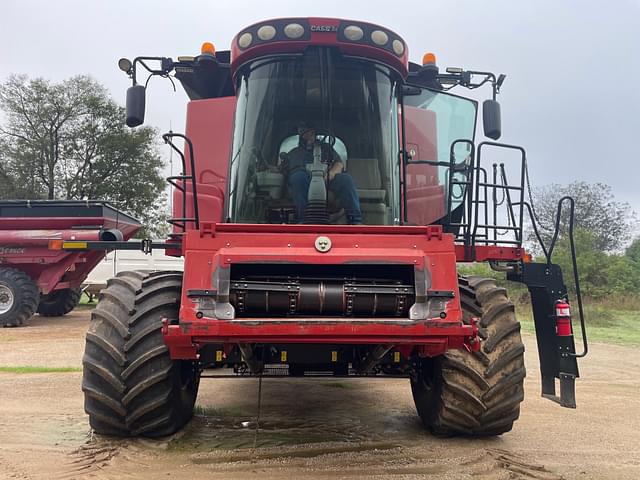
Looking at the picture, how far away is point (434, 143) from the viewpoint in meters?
5.54

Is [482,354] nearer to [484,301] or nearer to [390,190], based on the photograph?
[484,301]

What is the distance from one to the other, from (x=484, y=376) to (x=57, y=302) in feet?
43.4

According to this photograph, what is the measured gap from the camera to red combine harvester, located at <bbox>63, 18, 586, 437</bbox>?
11.3 ft

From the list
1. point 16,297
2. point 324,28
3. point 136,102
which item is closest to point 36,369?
point 136,102

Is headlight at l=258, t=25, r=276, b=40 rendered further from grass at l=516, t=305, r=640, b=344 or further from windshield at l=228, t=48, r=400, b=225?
grass at l=516, t=305, r=640, b=344

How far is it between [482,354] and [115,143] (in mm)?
Answer: 25132

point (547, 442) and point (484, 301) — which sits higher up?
point (484, 301)

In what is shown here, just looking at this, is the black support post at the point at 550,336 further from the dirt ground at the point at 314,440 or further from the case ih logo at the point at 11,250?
the case ih logo at the point at 11,250

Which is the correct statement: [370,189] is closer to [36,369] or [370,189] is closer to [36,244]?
[36,369]

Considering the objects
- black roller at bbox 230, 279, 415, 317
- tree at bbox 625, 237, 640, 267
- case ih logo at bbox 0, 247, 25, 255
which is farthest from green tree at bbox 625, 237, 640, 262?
black roller at bbox 230, 279, 415, 317

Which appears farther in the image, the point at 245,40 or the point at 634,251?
the point at 634,251

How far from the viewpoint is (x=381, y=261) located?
3469 mm

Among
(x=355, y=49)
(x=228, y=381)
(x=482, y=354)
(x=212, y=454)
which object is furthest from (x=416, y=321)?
(x=228, y=381)

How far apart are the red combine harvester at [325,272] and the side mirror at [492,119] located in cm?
2
